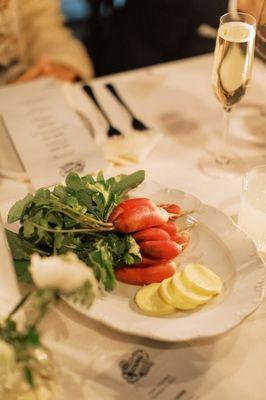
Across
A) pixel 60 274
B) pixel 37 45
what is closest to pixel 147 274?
pixel 60 274

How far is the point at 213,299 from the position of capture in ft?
2.93

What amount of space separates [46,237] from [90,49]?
85.5 inches

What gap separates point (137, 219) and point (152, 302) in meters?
0.15

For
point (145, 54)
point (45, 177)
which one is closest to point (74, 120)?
point (45, 177)

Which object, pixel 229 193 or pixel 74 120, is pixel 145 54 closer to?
pixel 74 120

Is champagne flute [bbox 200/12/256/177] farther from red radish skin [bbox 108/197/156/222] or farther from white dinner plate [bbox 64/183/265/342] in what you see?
red radish skin [bbox 108/197/156/222]

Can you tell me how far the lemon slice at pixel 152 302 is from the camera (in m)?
0.87

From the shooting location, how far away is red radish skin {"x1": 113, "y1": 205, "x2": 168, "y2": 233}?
0.92 m

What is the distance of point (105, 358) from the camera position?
2.77 feet

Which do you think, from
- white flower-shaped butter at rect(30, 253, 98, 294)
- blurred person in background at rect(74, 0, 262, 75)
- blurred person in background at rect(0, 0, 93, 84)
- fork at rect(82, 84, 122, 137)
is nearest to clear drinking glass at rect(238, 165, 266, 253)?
fork at rect(82, 84, 122, 137)

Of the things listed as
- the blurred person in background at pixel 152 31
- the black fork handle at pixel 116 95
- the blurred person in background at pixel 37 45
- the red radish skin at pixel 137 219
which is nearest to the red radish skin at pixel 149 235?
the red radish skin at pixel 137 219

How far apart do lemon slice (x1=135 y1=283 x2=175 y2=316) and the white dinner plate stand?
0.04ft

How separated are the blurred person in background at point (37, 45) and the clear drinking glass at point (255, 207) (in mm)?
940

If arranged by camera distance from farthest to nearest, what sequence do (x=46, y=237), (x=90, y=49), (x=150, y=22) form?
(x=90, y=49) → (x=150, y=22) → (x=46, y=237)
